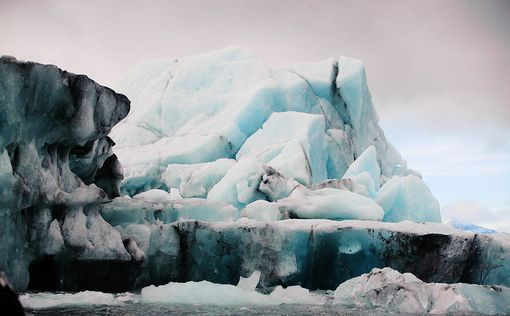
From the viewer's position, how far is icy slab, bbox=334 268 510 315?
21.0 ft

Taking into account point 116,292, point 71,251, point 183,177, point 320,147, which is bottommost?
point 116,292

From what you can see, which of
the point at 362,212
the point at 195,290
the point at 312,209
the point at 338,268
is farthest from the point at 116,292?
the point at 362,212

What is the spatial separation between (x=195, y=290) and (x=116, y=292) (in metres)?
1.82

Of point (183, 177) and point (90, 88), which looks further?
point (183, 177)

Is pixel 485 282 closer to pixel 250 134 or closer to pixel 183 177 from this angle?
pixel 183 177

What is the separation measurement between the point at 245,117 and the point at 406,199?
6.11 metres

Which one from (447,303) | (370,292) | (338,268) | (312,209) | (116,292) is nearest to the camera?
(447,303)

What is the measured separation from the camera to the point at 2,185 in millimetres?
6598

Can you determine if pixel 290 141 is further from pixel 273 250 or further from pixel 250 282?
pixel 250 282

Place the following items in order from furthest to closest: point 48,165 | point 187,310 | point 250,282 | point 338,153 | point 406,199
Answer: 1. point 338,153
2. point 406,199
3. point 250,282
4. point 48,165
5. point 187,310

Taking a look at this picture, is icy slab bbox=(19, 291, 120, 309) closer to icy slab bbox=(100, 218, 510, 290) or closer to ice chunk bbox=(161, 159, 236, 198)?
icy slab bbox=(100, 218, 510, 290)

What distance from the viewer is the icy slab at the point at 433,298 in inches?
252

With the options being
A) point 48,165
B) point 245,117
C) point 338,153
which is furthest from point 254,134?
point 48,165

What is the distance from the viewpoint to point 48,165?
26.3ft
